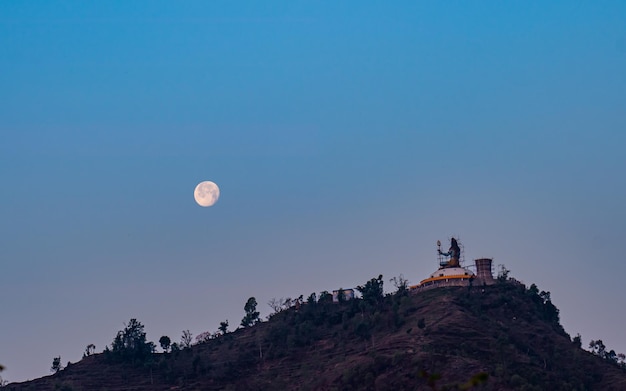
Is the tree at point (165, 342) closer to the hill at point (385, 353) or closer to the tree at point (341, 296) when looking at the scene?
the hill at point (385, 353)

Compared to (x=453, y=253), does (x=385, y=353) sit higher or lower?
lower

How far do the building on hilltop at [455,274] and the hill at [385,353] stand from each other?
2.81 metres

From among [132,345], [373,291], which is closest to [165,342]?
[132,345]

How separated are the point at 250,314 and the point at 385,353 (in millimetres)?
42526

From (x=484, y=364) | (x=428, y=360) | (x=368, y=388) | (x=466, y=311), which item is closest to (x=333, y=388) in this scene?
(x=368, y=388)

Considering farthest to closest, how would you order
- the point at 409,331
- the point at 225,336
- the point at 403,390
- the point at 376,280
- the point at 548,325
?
1. the point at 225,336
2. the point at 376,280
3. the point at 548,325
4. the point at 409,331
5. the point at 403,390

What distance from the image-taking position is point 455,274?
446 ft

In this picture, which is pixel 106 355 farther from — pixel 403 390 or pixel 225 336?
pixel 403 390

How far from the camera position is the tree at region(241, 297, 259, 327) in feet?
477

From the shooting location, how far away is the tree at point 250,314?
145 meters

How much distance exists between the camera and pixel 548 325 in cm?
12419

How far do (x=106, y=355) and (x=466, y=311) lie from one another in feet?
191

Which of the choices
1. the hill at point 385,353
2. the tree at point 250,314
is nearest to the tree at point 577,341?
the hill at point 385,353

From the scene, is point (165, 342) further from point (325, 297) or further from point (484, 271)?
point (484, 271)
